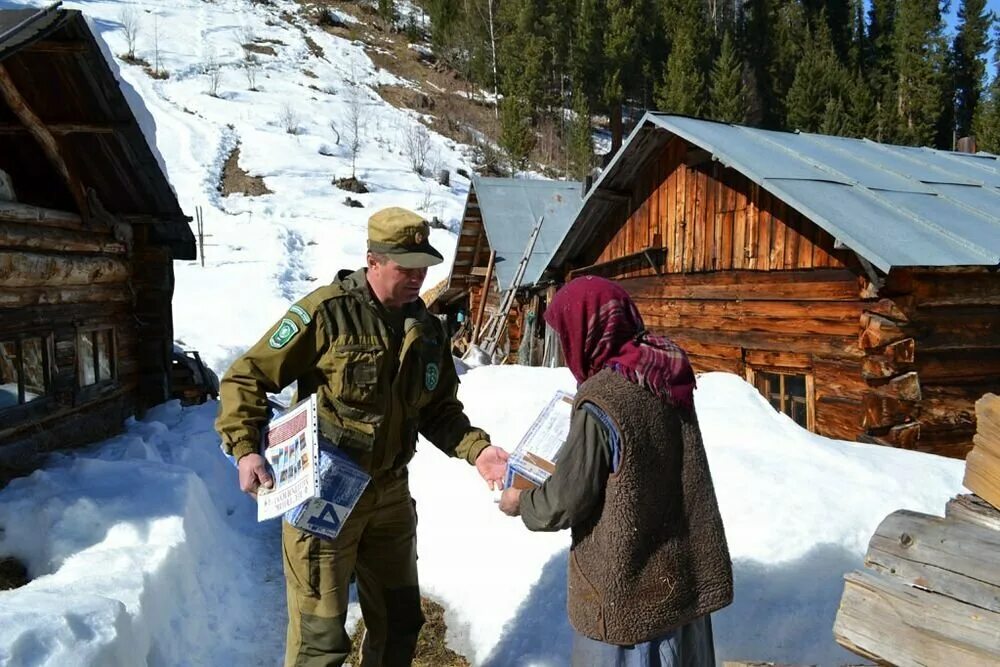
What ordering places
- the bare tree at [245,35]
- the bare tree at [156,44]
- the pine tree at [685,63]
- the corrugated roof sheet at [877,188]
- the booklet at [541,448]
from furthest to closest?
the bare tree at [245,35] < the bare tree at [156,44] < the pine tree at [685,63] < the corrugated roof sheet at [877,188] < the booklet at [541,448]

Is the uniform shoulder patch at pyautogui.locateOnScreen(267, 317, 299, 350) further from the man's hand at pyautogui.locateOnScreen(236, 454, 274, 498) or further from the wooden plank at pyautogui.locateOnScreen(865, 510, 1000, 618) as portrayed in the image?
the wooden plank at pyautogui.locateOnScreen(865, 510, 1000, 618)

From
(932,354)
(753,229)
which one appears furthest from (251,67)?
(932,354)

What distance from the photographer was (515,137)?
38969 millimetres

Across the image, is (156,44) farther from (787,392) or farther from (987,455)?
(987,455)

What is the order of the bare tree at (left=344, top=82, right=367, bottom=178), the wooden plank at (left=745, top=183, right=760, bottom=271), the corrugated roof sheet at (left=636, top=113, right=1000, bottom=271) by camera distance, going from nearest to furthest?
1. the corrugated roof sheet at (left=636, top=113, right=1000, bottom=271)
2. the wooden plank at (left=745, top=183, right=760, bottom=271)
3. the bare tree at (left=344, top=82, right=367, bottom=178)

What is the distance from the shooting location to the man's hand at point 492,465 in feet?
10.1

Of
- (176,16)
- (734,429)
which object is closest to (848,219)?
(734,429)

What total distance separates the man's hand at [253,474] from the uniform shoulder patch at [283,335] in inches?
19.0

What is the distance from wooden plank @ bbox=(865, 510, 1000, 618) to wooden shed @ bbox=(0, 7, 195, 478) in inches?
228

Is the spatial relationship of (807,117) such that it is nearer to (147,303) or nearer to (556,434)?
(147,303)

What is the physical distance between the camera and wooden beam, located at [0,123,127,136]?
6039 mm

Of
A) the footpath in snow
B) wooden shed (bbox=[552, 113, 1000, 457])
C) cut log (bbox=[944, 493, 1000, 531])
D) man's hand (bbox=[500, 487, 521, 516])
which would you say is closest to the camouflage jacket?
man's hand (bbox=[500, 487, 521, 516])

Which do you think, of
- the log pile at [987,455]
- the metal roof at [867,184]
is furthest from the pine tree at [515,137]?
the log pile at [987,455]

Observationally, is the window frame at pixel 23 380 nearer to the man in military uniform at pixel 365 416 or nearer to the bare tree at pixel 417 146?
the man in military uniform at pixel 365 416
